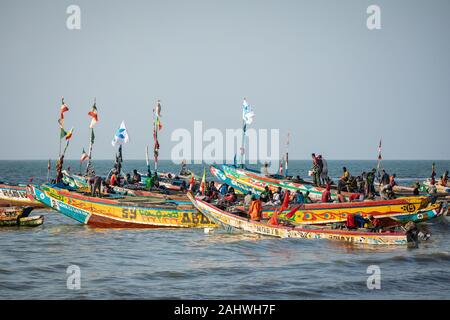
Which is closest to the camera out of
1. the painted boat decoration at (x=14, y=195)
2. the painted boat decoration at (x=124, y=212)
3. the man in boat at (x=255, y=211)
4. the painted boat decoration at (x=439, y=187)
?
the man in boat at (x=255, y=211)

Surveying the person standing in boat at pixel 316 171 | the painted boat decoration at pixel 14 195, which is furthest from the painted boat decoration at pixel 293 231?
the painted boat decoration at pixel 14 195

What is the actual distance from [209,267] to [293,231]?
5.06m

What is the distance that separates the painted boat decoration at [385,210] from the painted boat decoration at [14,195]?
63.8 ft

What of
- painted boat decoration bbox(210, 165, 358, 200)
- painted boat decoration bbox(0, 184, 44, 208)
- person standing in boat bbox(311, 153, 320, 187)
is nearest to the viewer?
painted boat decoration bbox(210, 165, 358, 200)

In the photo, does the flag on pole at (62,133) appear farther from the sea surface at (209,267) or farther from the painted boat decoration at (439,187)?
the painted boat decoration at (439,187)

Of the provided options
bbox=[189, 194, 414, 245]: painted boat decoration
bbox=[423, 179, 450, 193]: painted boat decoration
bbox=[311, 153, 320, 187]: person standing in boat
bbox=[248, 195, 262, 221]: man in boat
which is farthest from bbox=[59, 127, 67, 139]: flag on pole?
bbox=[423, 179, 450, 193]: painted boat decoration

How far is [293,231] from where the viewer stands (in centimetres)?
2502

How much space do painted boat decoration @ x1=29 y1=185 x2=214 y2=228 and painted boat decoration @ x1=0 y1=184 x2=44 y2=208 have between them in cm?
923

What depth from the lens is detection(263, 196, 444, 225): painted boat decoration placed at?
26984mm

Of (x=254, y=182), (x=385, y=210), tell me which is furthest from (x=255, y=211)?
(x=254, y=182)

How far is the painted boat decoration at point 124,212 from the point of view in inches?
1142

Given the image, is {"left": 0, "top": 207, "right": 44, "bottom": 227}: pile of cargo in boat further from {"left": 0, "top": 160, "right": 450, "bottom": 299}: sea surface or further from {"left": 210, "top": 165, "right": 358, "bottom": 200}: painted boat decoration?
{"left": 210, "top": 165, "right": 358, "bottom": 200}: painted boat decoration
